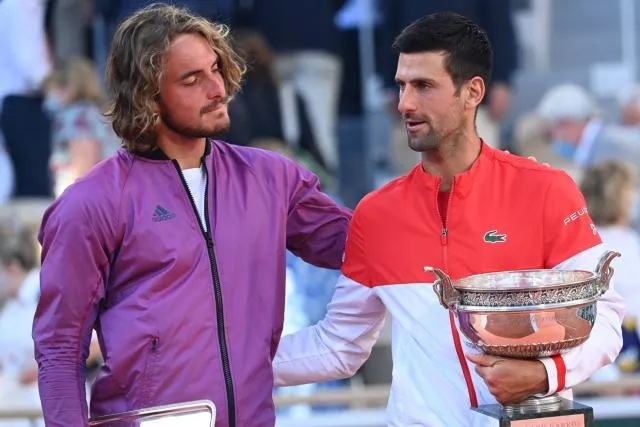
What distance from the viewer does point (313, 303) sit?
761 cm

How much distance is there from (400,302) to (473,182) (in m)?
0.39

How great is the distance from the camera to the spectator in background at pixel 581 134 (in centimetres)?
898

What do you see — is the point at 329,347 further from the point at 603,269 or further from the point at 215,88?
the point at 603,269

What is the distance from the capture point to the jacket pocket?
4043 millimetres

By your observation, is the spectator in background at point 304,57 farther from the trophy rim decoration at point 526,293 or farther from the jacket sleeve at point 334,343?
the trophy rim decoration at point 526,293

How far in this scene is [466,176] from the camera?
162 inches

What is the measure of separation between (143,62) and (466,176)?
3.08ft

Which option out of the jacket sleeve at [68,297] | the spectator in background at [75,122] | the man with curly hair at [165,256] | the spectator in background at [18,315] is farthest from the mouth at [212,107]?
the spectator in background at [75,122]

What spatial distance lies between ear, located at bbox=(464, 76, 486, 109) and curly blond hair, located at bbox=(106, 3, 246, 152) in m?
0.70

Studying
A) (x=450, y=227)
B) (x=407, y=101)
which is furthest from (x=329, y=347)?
(x=407, y=101)

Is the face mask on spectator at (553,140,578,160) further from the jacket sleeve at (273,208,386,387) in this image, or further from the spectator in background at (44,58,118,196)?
the jacket sleeve at (273,208,386,387)

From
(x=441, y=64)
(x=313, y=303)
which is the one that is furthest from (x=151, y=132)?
(x=313, y=303)

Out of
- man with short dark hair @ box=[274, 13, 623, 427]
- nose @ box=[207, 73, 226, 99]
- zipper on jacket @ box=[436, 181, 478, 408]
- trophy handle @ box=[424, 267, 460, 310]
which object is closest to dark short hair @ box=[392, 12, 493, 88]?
man with short dark hair @ box=[274, 13, 623, 427]

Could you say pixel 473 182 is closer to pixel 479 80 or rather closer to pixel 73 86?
pixel 479 80
